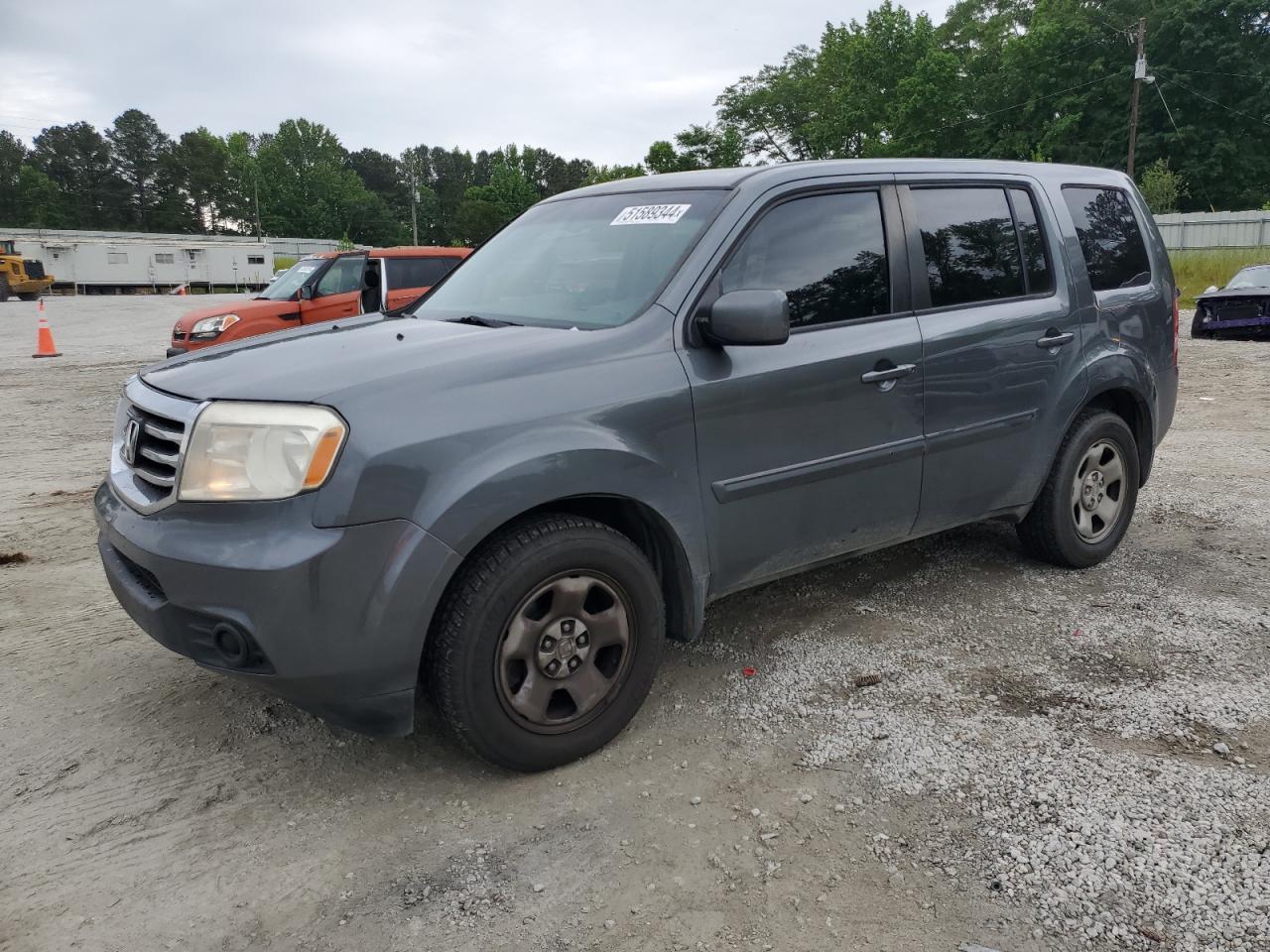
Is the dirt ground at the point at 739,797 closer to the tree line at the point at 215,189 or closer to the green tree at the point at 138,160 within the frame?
the tree line at the point at 215,189

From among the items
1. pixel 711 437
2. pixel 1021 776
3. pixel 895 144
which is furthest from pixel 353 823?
pixel 895 144

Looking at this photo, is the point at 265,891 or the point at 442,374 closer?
the point at 265,891

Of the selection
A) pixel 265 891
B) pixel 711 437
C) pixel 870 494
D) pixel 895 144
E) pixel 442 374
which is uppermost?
pixel 895 144

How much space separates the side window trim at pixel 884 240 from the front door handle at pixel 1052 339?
0.81m

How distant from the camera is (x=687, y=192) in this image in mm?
3533

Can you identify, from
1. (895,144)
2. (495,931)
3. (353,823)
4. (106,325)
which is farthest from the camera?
(895,144)

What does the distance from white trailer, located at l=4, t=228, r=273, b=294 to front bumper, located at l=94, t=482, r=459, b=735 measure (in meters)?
54.4

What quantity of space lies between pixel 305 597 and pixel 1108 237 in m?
4.02

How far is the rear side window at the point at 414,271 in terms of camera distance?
12266 mm

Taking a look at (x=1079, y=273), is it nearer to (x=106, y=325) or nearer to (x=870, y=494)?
(x=870, y=494)

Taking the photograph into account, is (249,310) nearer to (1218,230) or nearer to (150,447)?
(150,447)

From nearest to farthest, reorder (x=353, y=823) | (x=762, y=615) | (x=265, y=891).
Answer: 1. (x=265, y=891)
2. (x=353, y=823)
3. (x=762, y=615)

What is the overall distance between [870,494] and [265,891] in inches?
93.2

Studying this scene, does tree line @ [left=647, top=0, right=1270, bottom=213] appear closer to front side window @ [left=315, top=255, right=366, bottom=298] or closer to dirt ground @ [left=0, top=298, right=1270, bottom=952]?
front side window @ [left=315, top=255, right=366, bottom=298]
